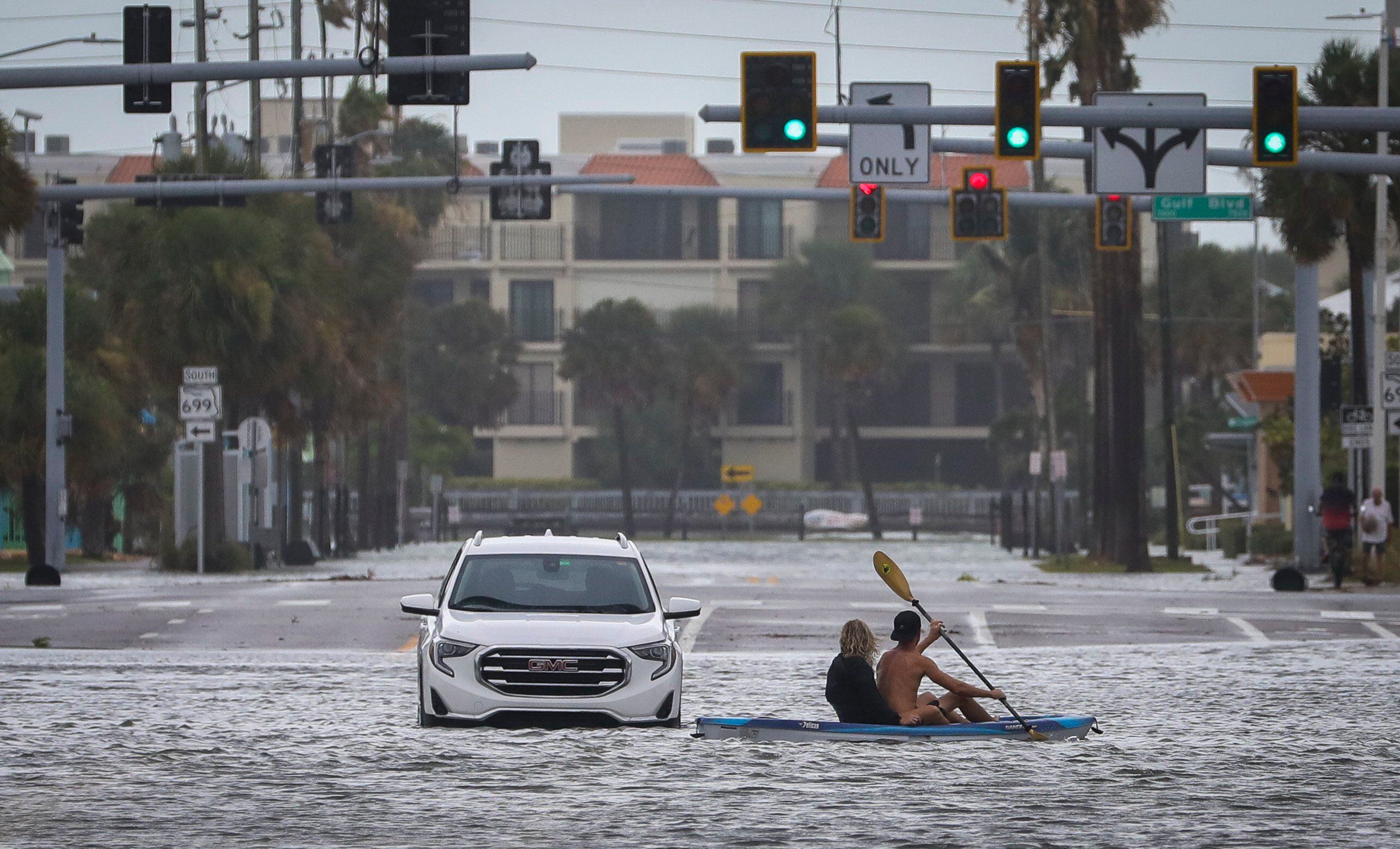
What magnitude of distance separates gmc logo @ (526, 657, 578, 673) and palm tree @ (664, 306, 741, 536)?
72.9 metres

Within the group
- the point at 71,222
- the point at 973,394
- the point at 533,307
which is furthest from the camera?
the point at 973,394

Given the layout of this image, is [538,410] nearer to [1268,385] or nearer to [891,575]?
[1268,385]

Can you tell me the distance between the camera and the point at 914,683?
14.3 metres

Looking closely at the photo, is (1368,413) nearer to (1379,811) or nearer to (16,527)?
(1379,811)

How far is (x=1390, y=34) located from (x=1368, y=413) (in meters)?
6.05

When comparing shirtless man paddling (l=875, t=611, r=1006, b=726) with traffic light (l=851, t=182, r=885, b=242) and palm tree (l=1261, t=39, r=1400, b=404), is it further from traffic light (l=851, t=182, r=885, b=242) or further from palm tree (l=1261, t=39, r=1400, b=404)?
palm tree (l=1261, t=39, r=1400, b=404)

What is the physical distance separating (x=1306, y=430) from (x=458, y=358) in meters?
56.1

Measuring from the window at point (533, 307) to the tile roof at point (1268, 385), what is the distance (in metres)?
45.7

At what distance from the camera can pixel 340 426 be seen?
53469mm

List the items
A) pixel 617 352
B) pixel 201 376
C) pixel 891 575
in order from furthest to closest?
pixel 617 352, pixel 201 376, pixel 891 575

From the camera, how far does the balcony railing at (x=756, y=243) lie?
96.7m

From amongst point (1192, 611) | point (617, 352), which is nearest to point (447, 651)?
point (1192, 611)

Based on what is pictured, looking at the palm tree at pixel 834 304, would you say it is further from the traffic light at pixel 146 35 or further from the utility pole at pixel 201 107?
the traffic light at pixel 146 35

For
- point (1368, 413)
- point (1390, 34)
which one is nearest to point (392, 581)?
point (1368, 413)
